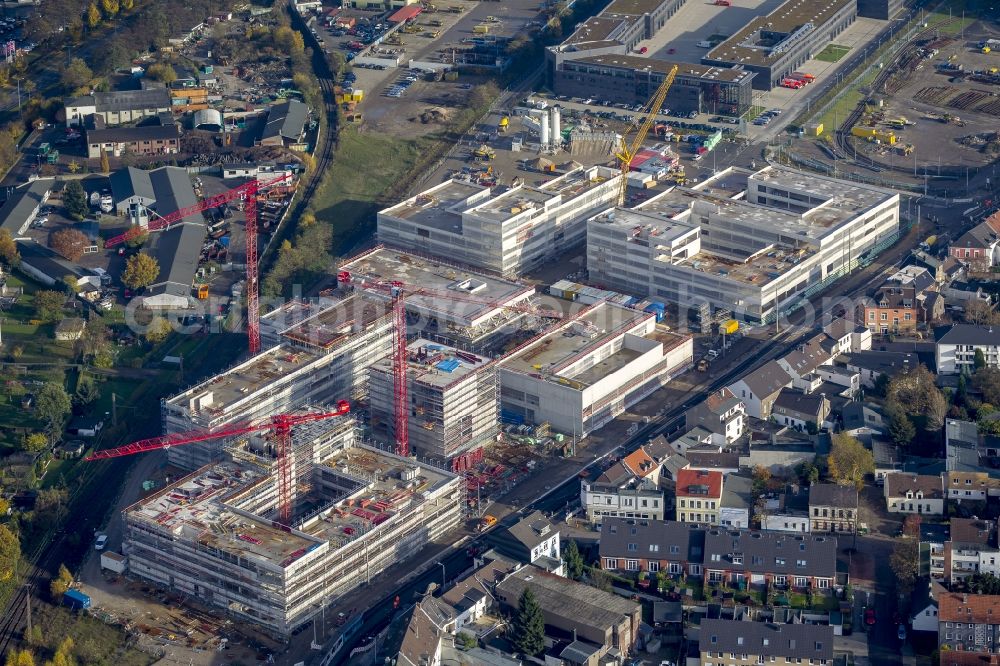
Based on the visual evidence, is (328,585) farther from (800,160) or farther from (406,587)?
(800,160)

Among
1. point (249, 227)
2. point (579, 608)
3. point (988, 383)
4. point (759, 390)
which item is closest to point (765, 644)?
point (579, 608)

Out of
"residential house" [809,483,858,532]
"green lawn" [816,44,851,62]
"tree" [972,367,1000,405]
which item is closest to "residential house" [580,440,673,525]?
"residential house" [809,483,858,532]

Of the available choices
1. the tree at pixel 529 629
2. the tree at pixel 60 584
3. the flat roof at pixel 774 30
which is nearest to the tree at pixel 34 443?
the tree at pixel 60 584

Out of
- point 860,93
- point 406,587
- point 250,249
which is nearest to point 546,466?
point 406,587

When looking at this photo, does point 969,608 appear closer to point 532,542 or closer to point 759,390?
point 532,542

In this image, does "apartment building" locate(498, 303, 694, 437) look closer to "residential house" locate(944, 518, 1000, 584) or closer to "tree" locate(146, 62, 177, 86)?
"residential house" locate(944, 518, 1000, 584)

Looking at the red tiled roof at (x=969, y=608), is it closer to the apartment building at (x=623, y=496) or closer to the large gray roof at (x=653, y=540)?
the large gray roof at (x=653, y=540)

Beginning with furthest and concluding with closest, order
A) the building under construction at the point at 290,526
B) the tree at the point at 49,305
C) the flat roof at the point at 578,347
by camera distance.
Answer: the tree at the point at 49,305, the flat roof at the point at 578,347, the building under construction at the point at 290,526
